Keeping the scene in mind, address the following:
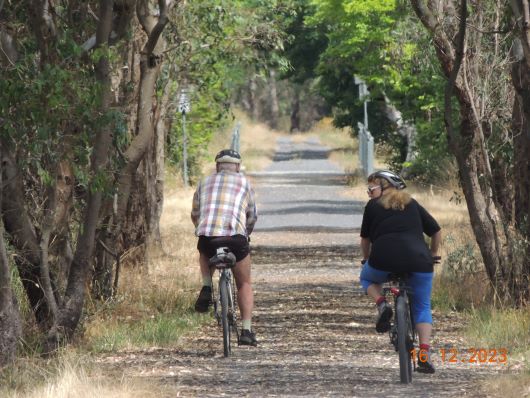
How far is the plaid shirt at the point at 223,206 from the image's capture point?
39.2 ft

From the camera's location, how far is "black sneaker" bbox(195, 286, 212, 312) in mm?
12211

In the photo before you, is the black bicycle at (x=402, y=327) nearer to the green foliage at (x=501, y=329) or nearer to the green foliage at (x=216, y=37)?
the green foliage at (x=501, y=329)

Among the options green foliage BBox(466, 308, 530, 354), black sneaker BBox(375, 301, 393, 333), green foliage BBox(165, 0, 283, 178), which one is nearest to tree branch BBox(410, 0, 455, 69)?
green foliage BBox(466, 308, 530, 354)

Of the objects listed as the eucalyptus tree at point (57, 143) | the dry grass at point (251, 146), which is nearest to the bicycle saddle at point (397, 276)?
the eucalyptus tree at point (57, 143)

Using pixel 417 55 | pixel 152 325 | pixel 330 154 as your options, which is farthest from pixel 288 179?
pixel 152 325

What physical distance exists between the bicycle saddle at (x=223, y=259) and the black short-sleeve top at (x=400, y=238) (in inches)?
66.7

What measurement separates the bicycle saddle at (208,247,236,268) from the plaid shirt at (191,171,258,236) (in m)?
0.17

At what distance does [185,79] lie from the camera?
24891 millimetres

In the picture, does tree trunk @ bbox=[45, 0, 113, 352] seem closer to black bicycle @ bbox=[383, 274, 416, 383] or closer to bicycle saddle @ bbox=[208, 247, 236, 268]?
bicycle saddle @ bbox=[208, 247, 236, 268]

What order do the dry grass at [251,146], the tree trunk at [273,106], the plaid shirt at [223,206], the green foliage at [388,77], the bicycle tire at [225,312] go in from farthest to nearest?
Answer: the tree trunk at [273,106] < the dry grass at [251,146] < the green foliage at [388,77] < the plaid shirt at [223,206] < the bicycle tire at [225,312]

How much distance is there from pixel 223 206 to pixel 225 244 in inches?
12.7

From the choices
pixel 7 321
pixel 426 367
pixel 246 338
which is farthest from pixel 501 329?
pixel 7 321

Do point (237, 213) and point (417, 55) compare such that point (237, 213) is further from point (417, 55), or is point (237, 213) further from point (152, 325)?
point (417, 55)

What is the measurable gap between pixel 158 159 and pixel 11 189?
35.9 feet
